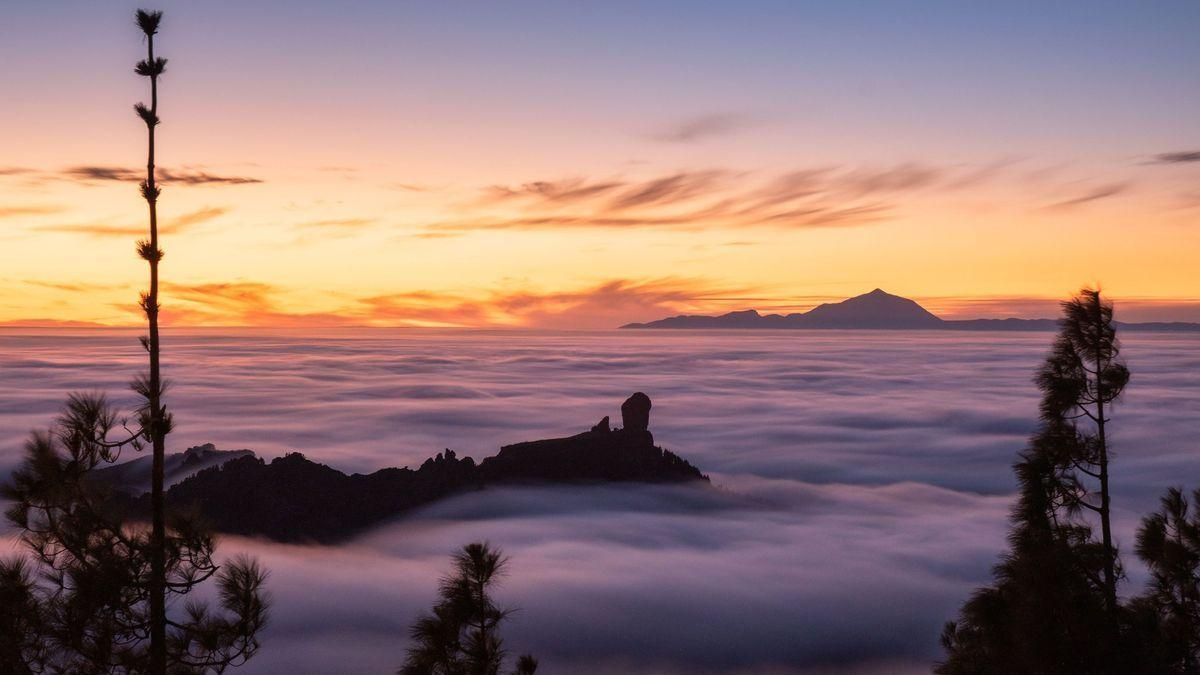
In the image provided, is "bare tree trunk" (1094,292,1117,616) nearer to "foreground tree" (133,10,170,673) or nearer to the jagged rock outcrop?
"foreground tree" (133,10,170,673)

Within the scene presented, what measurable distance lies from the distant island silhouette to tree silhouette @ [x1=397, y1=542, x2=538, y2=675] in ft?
171

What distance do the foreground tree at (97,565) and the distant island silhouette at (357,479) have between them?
164 ft

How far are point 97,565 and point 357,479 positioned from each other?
76698 mm

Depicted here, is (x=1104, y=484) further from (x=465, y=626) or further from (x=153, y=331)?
(x=153, y=331)

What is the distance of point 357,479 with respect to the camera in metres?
85.8

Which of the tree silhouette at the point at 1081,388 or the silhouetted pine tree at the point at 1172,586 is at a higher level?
the tree silhouette at the point at 1081,388

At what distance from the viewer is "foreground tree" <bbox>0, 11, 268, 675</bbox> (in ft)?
38.7

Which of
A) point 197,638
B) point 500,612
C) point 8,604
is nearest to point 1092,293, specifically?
point 500,612

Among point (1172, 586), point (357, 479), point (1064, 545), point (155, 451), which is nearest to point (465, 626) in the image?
point (155, 451)

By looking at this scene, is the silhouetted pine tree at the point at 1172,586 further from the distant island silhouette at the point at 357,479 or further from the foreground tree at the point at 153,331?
the distant island silhouette at the point at 357,479

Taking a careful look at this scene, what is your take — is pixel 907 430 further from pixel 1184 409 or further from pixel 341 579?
pixel 341 579

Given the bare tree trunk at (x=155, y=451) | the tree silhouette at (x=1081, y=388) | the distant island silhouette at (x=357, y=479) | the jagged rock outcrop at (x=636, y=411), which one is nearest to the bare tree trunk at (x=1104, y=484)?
the tree silhouette at (x=1081, y=388)

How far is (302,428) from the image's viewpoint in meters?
145

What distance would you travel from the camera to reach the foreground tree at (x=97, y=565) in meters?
11.8
